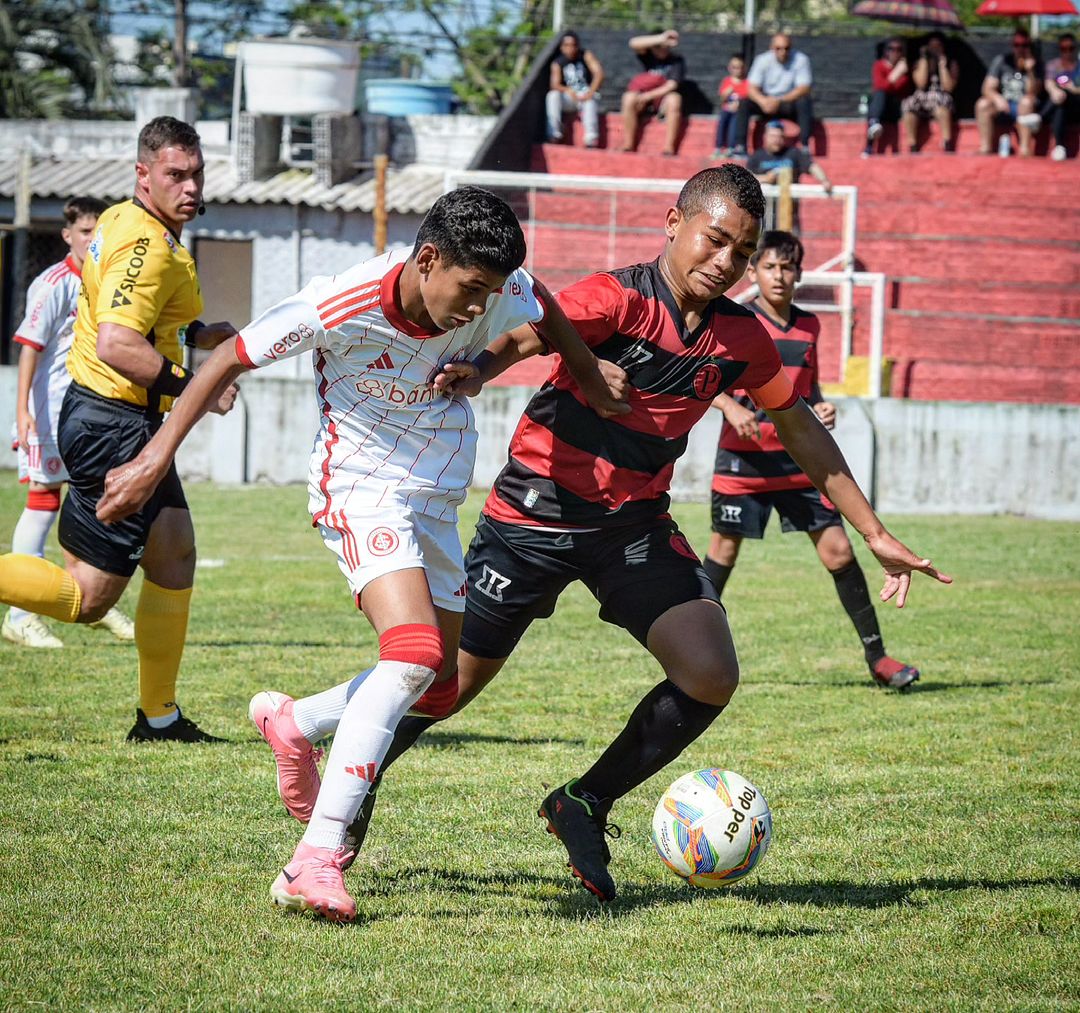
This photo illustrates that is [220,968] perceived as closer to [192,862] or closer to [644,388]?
[192,862]

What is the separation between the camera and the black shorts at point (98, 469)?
6016 mm

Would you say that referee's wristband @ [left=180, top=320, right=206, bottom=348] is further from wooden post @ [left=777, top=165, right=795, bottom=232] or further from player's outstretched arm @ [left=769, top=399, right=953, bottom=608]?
wooden post @ [left=777, top=165, right=795, bottom=232]

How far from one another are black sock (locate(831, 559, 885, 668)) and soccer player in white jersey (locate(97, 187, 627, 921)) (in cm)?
389

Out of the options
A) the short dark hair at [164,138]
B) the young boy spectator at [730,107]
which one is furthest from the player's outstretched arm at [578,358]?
the young boy spectator at [730,107]

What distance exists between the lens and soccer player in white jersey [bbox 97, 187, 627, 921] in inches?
161

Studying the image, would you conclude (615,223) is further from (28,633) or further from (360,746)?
(360,746)

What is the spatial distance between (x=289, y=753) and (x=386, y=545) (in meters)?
0.76

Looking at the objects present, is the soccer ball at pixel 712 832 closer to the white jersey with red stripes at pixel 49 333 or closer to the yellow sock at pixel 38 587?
the yellow sock at pixel 38 587

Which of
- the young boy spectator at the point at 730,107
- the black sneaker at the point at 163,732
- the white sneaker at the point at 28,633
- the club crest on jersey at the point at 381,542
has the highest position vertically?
the young boy spectator at the point at 730,107

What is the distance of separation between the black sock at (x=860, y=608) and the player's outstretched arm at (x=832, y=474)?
126 inches

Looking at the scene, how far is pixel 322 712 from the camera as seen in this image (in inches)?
177

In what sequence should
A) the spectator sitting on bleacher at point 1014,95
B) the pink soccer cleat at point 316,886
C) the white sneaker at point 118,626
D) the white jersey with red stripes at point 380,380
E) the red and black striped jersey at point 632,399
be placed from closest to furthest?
the pink soccer cleat at point 316,886
the white jersey with red stripes at point 380,380
the red and black striped jersey at point 632,399
the white sneaker at point 118,626
the spectator sitting on bleacher at point 1014,95

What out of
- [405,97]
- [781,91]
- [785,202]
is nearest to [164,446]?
[785,202]

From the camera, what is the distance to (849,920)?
4.27 metres
